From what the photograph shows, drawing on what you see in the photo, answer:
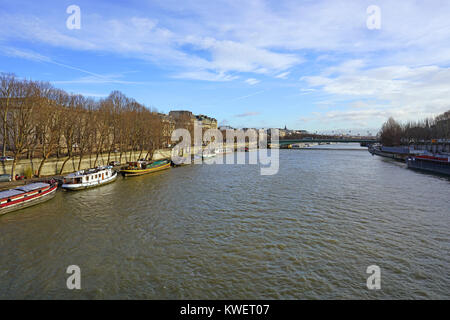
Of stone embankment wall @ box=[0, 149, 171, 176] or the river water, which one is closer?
the river water

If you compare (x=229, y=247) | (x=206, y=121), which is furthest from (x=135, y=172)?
(x=206, y=121)

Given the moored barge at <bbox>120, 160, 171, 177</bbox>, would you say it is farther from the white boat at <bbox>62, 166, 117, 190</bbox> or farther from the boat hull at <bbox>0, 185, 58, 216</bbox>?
the boat hull at <bbox>0, 185, 58, 216</bbox>

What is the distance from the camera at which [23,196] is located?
19219 millimetres

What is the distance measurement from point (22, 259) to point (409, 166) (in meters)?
56.4

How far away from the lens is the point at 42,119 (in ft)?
93.5

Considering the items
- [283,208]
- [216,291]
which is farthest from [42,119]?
[216,291]

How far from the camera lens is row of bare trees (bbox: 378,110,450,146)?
7062 cm

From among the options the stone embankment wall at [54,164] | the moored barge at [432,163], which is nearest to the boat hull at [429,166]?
the moored barge at [432,163]

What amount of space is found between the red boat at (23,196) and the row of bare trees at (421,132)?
261ft

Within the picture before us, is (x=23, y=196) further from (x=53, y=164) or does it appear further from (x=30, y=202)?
(x=53, y=164)

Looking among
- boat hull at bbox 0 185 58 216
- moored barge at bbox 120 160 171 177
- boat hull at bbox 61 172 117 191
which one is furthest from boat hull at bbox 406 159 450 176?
boat hull at bbox 0 185 58 216

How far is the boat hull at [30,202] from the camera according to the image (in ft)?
59.0

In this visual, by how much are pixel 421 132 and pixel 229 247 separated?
85968 millimetres

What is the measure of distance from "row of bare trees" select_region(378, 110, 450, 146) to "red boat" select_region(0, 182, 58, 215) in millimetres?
79499
